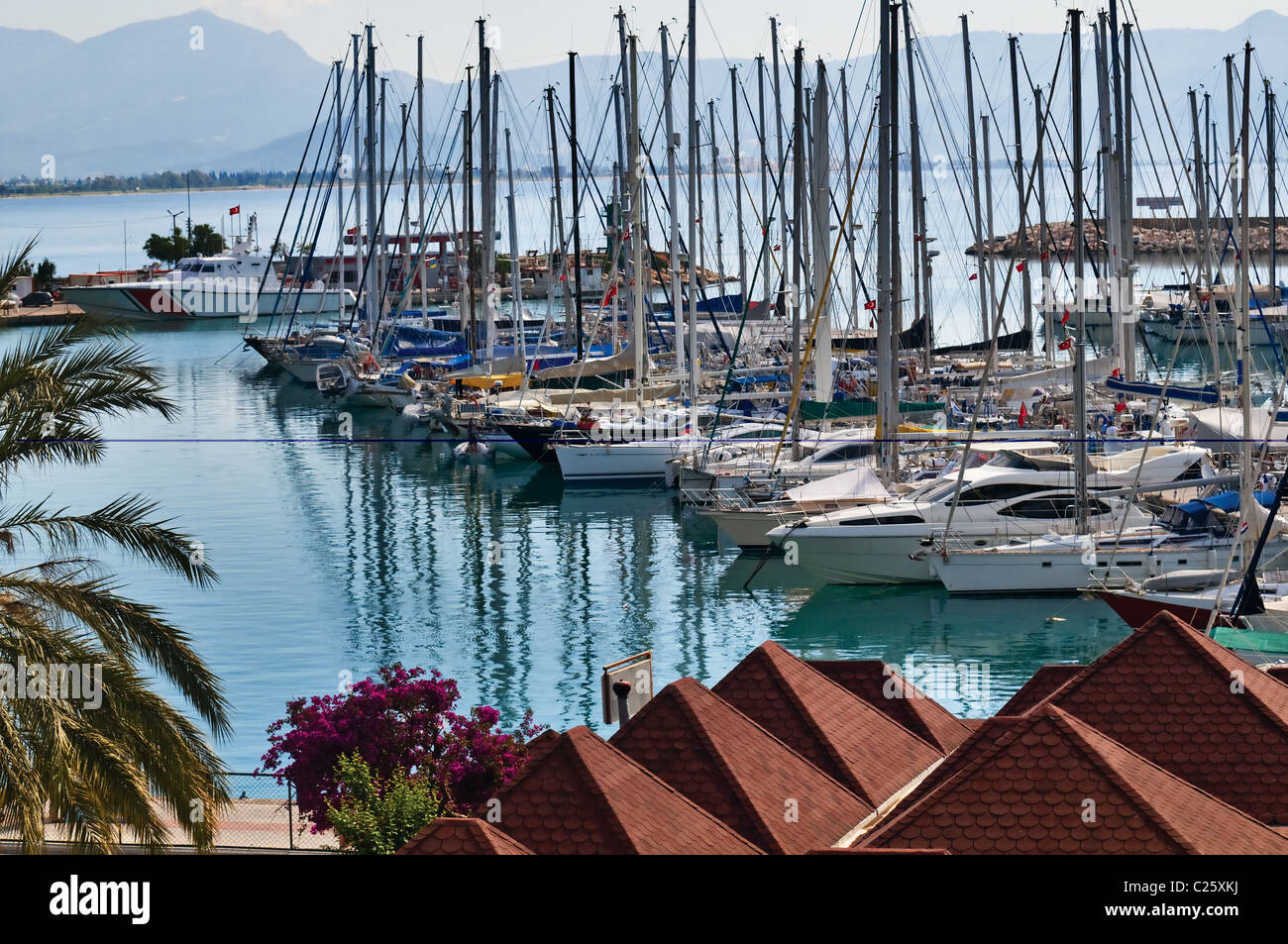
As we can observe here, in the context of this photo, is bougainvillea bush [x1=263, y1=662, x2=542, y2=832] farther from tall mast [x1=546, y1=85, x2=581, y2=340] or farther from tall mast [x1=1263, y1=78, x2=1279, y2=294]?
tall mast [x1=1263, y1=78, x2=1279, y2=294]

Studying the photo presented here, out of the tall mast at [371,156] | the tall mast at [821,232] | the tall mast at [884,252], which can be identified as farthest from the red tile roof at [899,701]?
the tall mast at [371,156]

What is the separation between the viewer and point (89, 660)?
14297mm

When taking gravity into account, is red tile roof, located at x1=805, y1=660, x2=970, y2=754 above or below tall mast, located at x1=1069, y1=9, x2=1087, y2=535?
below

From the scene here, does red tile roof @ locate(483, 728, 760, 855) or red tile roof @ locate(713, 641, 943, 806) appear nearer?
red tile roof @ locate(483, 728, 760, 855)

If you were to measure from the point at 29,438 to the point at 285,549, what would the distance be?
30202mm

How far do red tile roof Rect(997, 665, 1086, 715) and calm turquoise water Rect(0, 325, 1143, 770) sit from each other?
10.1 metres

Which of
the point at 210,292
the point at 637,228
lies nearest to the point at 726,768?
the point at 637,228

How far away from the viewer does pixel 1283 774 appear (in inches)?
614

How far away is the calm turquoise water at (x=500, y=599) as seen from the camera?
33.0m

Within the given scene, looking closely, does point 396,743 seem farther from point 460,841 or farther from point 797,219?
point 797,219

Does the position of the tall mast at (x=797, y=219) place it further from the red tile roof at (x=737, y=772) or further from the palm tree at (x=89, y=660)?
the palm tree at (x=89, y=660)

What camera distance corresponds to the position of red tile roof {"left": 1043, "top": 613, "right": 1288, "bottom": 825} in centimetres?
1562

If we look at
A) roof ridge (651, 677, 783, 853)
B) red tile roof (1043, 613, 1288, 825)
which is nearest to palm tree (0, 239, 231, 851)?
roof ridge (651, 677, 783, 853)
